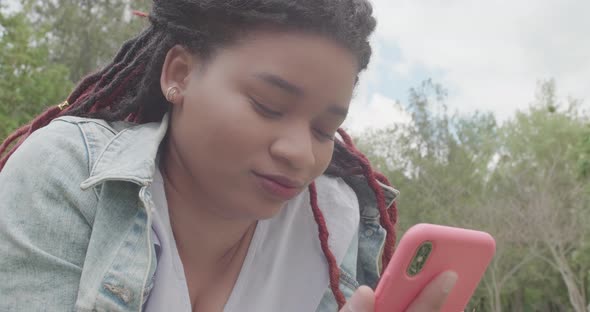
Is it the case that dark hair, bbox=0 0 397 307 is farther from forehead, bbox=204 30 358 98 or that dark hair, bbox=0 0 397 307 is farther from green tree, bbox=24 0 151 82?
green tree, bbox=24 0 151 82

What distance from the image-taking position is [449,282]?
137cm

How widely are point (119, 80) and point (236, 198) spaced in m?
0.51

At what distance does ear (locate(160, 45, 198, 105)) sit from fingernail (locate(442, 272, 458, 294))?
31.1 inches

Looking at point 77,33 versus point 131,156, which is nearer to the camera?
point 131,156

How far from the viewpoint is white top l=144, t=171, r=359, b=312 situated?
1609 millimetres

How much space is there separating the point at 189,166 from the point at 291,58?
38 centimetres

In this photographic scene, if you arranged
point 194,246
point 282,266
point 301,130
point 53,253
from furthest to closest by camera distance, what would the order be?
1. point 282,266
2. point 194,246
3. point 301,130
4. point 53,253

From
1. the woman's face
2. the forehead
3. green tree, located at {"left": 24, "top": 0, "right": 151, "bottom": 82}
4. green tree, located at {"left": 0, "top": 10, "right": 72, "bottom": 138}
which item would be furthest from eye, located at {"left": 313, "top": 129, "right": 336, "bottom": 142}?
green tree, located at {"left": 24, "top": 0, "right": 151, "bottom": 82}

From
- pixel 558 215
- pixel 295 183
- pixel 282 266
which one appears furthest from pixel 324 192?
pixel 558 215

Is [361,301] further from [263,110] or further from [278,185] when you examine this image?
[263,110]

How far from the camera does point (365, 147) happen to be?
23.8 m

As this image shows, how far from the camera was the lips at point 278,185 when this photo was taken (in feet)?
4.66

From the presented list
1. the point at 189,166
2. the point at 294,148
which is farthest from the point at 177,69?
the point at 294,148

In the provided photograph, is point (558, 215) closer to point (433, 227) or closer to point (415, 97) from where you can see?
point (415, 97)
